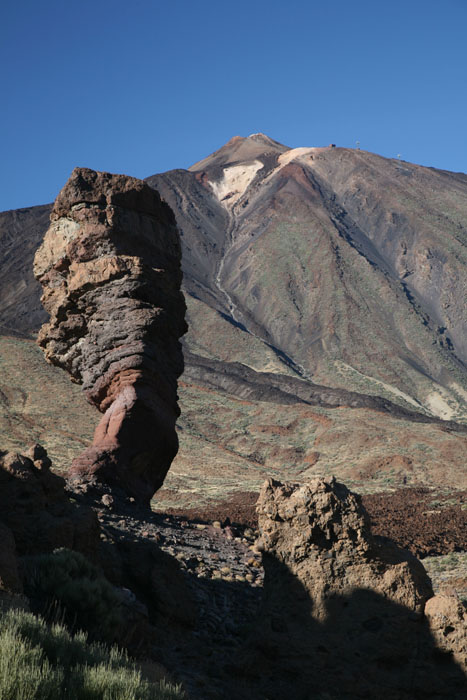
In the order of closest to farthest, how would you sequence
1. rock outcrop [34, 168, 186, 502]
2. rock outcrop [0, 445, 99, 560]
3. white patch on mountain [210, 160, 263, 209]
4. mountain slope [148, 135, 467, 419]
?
1. rock outcrop [0, 445, 99, 560]
2. rock outcrop [34, 168, 186, 502]
3. mountain slope [148, 135, 467, 419]
4. white patch on mountain [210, 160, 263, 209]

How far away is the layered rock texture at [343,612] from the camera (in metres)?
5.81

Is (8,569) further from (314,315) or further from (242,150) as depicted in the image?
(242,150)

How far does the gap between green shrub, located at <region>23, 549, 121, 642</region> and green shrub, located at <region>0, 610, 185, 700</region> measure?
903mm

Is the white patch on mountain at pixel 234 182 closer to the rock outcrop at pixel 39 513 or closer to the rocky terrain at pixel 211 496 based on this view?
the rocky terrain at pixel 211 496

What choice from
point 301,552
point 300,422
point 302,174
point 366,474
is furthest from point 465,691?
point 302,174

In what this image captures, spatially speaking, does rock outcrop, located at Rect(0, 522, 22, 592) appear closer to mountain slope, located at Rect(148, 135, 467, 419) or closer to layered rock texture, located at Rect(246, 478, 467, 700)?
layered rock texture, located at Rect(246, 478, 467, 700)

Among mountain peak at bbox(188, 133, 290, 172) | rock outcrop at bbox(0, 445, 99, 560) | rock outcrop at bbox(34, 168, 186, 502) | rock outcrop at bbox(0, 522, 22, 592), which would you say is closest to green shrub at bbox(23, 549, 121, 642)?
rock outcrop at bbox(0, 522, 22, 592)

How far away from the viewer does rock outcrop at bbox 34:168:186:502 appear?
14078mm

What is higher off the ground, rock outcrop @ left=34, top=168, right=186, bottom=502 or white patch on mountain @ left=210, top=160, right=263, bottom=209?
white patch on mountain @ left=210, top=160, right=263, bottom=209

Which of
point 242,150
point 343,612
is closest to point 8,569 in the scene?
point 343,612

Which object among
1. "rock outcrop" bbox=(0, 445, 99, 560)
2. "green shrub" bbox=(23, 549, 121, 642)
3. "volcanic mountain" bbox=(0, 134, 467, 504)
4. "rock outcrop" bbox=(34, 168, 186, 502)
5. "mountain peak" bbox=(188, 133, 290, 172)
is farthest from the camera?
"mountain peak" bbox=(188, 133, 290, 172)

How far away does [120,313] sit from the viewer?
14820 millimetres

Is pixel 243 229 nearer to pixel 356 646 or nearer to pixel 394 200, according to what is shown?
pixel 394 200

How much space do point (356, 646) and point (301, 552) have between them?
103 centimetres
